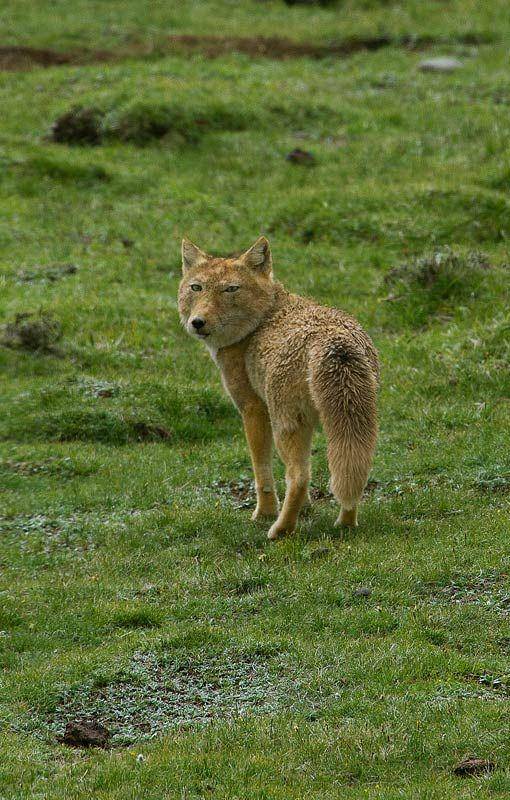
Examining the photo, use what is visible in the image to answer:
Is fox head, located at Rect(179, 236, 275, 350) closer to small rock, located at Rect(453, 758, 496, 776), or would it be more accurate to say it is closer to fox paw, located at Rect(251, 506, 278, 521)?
fox paw, located at Rect(251, 506, 278, 521)

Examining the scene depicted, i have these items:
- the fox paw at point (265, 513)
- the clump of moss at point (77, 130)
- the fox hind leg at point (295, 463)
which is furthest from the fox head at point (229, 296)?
the clump of moss at point (77, 130)

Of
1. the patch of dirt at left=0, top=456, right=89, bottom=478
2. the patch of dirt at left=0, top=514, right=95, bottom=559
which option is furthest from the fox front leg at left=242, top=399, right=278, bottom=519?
the patch of dirt at left=0, top=456, right=89, bottom=478

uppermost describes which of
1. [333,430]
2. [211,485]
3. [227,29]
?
[227,29]

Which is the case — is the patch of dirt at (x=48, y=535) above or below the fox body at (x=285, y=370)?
below

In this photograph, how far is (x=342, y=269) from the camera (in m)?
18.1

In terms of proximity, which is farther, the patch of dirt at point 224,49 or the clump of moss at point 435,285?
the patch of dirt at point 224,49

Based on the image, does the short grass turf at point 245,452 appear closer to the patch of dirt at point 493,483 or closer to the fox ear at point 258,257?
the patch of dirt at point 493,483

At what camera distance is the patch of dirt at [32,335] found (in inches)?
635

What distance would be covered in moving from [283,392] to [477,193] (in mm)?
10097

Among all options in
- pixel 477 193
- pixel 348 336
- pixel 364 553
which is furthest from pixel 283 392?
pixel 477 193

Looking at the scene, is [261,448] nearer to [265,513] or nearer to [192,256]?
[265,513]

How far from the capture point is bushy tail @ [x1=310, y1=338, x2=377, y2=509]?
9445 mm

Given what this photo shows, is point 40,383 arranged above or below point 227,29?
below

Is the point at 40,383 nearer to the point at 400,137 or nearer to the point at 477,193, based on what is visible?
the point at 477,193
